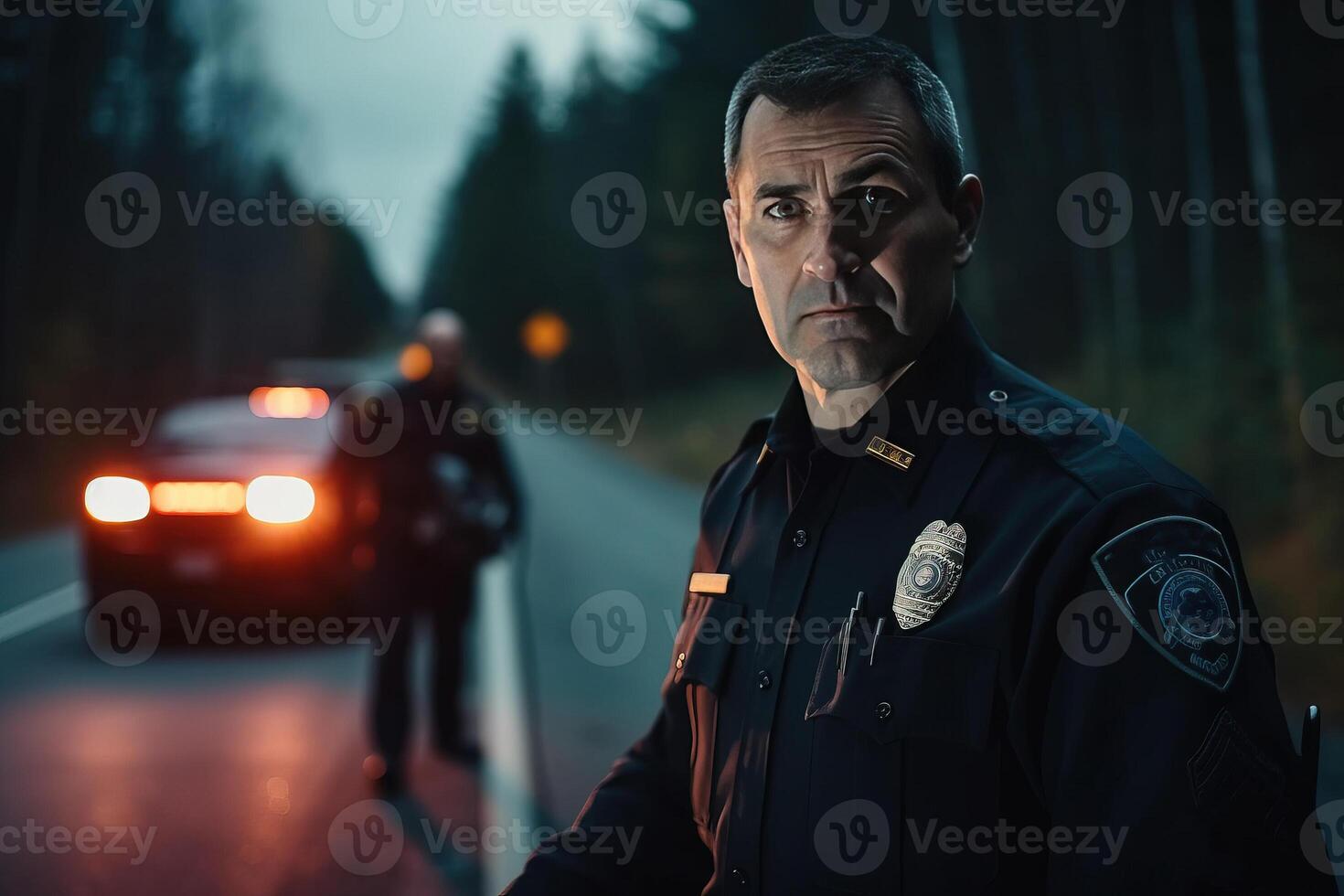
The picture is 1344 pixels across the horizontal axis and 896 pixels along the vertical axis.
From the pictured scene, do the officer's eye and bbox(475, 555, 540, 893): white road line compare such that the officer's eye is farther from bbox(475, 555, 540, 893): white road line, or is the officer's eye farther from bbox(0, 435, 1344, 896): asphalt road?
bbox(0, 435, 1344, 896): asphalt road

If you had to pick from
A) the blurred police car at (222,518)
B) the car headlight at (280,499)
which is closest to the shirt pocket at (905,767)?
the blurred police car at (222,518)

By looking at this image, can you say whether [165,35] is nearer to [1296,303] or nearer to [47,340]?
[47,340]

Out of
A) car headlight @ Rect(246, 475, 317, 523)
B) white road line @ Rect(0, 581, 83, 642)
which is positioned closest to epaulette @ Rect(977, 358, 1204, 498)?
white road line @ Rect(0, 581, 83, 642)

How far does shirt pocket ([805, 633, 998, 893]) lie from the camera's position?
1549 mm

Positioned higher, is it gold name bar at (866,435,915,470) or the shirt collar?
the shirt collar

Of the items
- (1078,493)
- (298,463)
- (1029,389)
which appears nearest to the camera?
(1078,493)

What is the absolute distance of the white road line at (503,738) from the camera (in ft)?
16.1

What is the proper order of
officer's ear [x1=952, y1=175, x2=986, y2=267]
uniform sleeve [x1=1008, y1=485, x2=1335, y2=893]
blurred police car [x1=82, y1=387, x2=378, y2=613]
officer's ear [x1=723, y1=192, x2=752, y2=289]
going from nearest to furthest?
uniform sleeve [x1=1008, y1=485, x2=1335, y2=893] → officer's ear [x1=952, y1=175, x2=986, y2=267] → officer's ear [x1=723, y1=192, x2=752, y2=289] → blurred police car [x1=82, y1=387, x2=378, y2=613]

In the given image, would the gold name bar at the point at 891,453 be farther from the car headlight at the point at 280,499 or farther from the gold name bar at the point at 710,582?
the car headlight at the point at 280,499

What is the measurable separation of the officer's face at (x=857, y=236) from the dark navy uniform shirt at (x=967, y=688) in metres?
0.07

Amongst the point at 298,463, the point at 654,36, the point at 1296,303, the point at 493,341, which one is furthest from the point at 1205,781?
the point at 493,341

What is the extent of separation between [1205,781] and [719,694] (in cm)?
79

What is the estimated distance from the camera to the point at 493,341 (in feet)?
265

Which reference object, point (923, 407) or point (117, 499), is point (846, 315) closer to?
point (923, 407)
